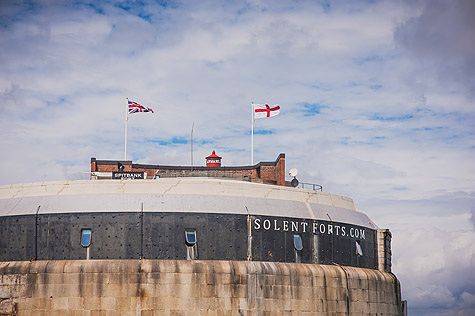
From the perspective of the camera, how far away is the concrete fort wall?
121ft

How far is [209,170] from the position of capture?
2303 inches

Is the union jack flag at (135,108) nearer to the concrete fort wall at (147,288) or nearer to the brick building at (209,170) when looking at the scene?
the brick building at (209,170)

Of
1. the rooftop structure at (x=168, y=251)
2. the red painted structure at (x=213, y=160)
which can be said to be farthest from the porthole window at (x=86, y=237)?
the red painted structure at (x=213, y=160)

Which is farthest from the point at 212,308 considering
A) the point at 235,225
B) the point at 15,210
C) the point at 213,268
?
the point at 15,210

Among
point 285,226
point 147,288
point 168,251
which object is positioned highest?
point 285,226

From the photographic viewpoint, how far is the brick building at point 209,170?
55375 mm

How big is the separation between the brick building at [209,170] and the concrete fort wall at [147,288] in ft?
52.2

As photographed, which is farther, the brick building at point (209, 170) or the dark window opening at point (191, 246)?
the brick building at point (209, 170)

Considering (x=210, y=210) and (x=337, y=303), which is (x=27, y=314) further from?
(x=337, y=303)

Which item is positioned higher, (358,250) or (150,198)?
(150,198)

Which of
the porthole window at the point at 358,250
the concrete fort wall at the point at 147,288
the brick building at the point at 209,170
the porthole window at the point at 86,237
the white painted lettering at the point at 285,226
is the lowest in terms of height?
the concrete fort wall at the point at 147,288

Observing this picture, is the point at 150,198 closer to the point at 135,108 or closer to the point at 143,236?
the point at 143,236

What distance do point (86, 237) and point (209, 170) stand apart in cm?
2107

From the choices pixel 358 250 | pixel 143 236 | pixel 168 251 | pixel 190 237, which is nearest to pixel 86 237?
pixel 143 236
